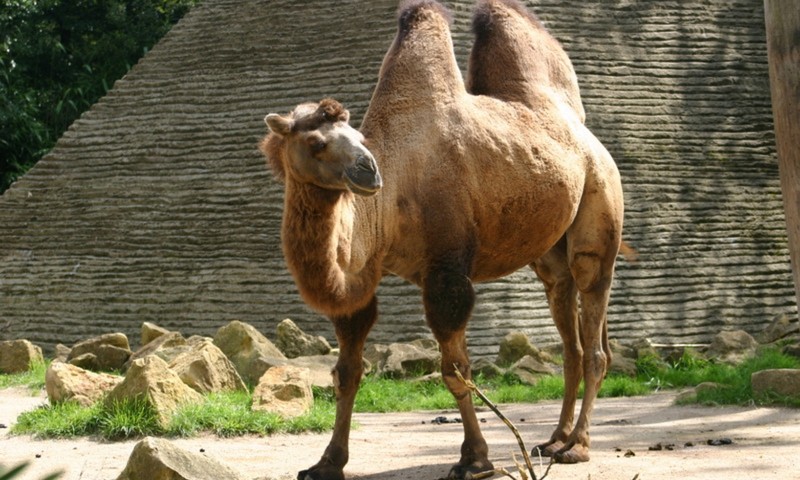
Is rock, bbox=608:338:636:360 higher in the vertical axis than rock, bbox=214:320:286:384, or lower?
lower

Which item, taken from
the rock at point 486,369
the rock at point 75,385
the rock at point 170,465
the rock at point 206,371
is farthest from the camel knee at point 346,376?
the rock at point 486,369

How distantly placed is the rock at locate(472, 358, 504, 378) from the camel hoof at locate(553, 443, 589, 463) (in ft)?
20.4

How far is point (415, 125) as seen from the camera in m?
6.19

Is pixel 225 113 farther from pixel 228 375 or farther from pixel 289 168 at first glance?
pixel 289 168

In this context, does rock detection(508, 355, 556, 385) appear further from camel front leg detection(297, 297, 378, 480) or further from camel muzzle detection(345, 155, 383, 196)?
camel muzzle detection(345, 155, 383, 196)

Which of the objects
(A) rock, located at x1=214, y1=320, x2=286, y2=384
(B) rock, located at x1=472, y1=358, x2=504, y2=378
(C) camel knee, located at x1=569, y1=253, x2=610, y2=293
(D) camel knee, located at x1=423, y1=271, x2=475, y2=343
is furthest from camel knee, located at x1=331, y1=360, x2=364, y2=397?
(B) rock, located at x1=472, y1=358, x2=504, y2=378

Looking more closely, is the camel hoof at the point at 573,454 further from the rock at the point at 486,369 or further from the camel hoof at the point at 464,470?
the rock at the point at 486,369

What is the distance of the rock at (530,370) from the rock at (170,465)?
6898 mm

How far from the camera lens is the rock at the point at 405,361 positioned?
12516 mm

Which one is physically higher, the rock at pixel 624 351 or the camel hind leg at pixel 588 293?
the camel hind leg at pixel 588 293

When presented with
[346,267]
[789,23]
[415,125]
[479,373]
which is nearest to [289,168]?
[346,267]

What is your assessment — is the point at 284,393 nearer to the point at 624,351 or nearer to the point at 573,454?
the point at 573,454

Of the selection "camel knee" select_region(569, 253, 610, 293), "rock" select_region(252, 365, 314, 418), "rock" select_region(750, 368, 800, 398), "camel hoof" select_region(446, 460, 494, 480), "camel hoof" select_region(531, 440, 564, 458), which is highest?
"camel knee" select_region(569, 253, 610, 293)

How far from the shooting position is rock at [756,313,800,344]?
14398 mm
